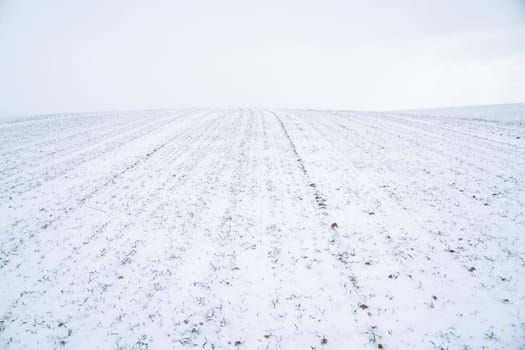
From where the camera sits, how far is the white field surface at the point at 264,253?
5301 mm

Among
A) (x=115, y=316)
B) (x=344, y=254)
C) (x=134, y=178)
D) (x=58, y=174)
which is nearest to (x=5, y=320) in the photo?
(x=115, y=316)

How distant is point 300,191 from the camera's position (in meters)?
11.6

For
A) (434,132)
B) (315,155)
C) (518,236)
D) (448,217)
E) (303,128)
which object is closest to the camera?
(518,236)

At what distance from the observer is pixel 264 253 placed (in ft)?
25.0

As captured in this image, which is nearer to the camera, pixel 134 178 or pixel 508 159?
pixel 134 178

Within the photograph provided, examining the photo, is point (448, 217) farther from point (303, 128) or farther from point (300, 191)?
point (303, 128)

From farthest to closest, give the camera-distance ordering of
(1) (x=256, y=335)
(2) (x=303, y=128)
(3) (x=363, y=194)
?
(2) (x=303, y=128)
(3) (x=363, y=194)
(1) (x=256, y=335)

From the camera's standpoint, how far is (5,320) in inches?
218

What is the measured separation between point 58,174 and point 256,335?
12.6 meters

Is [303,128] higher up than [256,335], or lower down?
higher up

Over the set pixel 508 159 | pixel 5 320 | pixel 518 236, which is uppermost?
pixel 508 159

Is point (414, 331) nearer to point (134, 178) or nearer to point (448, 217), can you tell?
point (448, 217)

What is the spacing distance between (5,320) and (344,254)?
6.81 m

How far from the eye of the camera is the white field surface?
17.4ft
